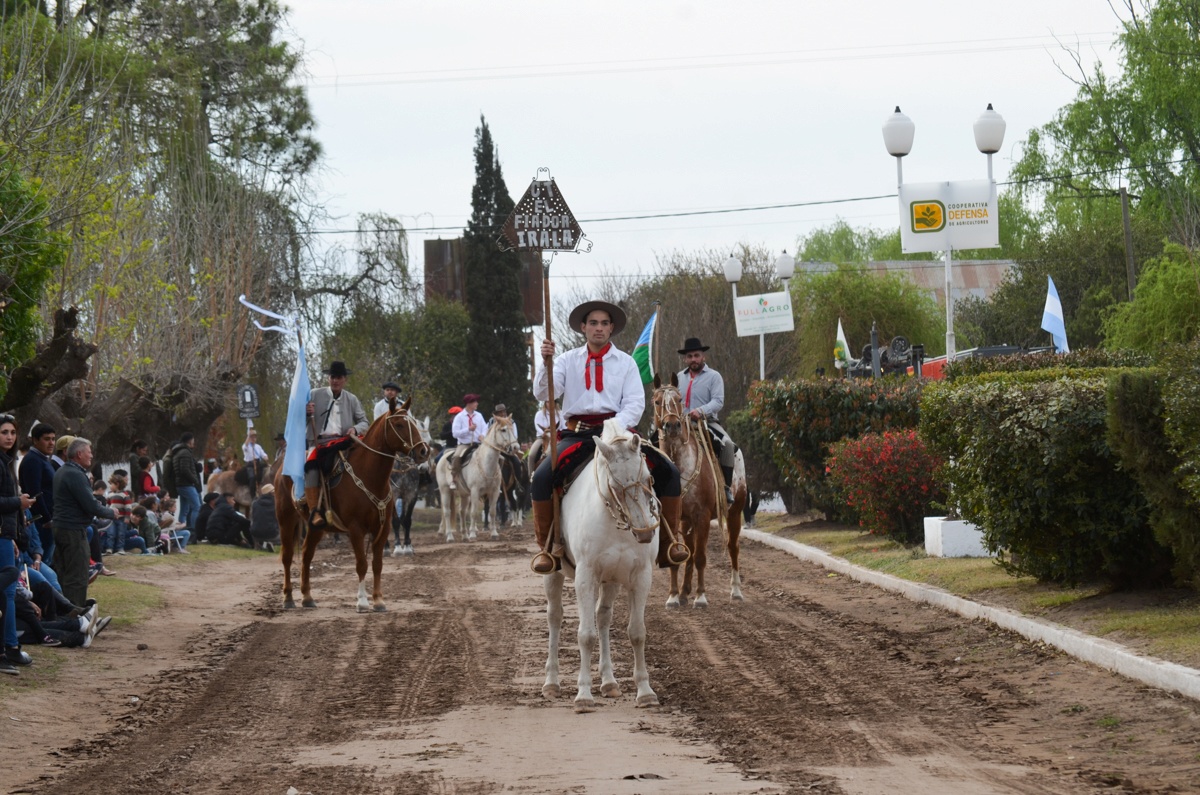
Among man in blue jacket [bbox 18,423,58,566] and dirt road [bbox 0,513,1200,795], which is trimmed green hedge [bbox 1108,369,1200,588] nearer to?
dirt road [bbox 0,513,1200,795]

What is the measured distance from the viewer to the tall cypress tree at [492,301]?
189 ft

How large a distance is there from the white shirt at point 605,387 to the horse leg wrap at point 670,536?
651mm

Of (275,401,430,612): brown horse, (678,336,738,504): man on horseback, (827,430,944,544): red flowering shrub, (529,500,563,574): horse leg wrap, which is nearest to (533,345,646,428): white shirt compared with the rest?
(529,500,563,574): horse leg wrap

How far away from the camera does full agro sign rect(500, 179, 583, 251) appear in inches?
478

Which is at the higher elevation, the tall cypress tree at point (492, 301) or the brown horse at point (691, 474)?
the tall cypress tree at point (492, 301)

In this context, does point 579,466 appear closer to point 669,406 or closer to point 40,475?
point 669,406

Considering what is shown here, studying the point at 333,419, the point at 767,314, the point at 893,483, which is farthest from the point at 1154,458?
the point at 767,314

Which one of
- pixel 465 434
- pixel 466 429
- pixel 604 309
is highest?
pixel 604 309

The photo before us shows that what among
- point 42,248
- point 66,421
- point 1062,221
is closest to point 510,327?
point 1062,221

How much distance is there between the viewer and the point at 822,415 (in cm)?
2280

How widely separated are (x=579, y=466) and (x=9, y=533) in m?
4.78

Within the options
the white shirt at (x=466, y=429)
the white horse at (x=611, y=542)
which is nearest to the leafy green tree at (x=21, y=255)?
the white horse at (x=611, y=542)

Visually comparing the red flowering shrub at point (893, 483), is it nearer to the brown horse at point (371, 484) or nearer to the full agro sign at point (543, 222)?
the brown horse at point (371, 484)

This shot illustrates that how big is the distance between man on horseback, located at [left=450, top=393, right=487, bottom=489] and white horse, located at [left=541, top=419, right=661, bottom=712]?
19.6m
